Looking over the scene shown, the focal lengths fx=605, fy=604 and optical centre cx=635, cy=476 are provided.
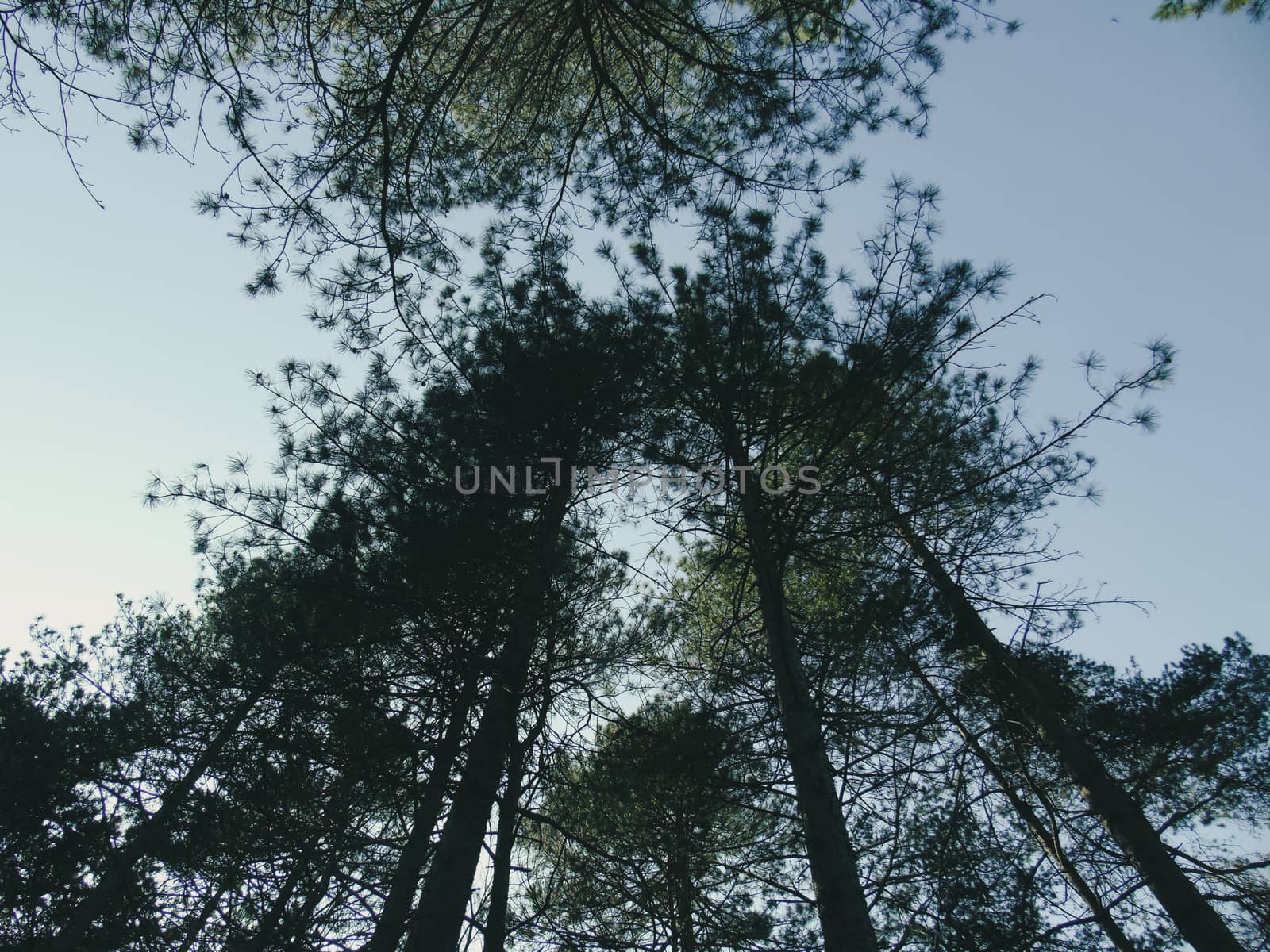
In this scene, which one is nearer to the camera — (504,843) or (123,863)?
(504,843)

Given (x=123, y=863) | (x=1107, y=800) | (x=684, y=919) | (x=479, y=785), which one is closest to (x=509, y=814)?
Answer: (x=479, y=785)

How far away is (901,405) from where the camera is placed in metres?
4.99

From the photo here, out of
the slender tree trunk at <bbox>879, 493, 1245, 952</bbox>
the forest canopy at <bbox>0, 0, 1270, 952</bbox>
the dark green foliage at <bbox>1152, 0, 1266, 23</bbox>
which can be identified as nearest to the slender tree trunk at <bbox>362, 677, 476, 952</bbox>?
the forest canopy at <bbox>0, 0, 1270, 952</bbox>

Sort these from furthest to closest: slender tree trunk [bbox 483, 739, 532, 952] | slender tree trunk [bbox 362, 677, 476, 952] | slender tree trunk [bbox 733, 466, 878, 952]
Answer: slender tree trunk [bbox 483, 739, 532, 952], slender tree trunk [bbox 362, 677, 476, 952], slender tree trunk [bbox 733, 466, 878, 952]

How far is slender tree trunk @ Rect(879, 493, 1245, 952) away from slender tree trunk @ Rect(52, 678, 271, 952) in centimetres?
605

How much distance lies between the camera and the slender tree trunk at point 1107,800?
4.48 m

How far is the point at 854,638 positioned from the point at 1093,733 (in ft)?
9.62

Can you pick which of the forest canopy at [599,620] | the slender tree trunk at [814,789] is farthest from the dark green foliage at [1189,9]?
the slender tree trunk at [814,789]

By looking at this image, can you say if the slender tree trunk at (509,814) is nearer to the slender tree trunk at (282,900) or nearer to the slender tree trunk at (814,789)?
the slender tree trunk at (282,900)

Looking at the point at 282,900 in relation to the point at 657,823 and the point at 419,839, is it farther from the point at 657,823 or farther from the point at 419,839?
the point at 657,823

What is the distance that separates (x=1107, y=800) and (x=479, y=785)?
203 inches

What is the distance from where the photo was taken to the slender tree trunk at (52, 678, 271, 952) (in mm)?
4973

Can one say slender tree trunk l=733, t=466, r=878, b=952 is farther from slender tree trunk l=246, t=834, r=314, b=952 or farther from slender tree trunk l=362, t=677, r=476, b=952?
slender tree trunk l=246, t=834, r=314, b=952

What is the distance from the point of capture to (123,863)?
17.2 ft
